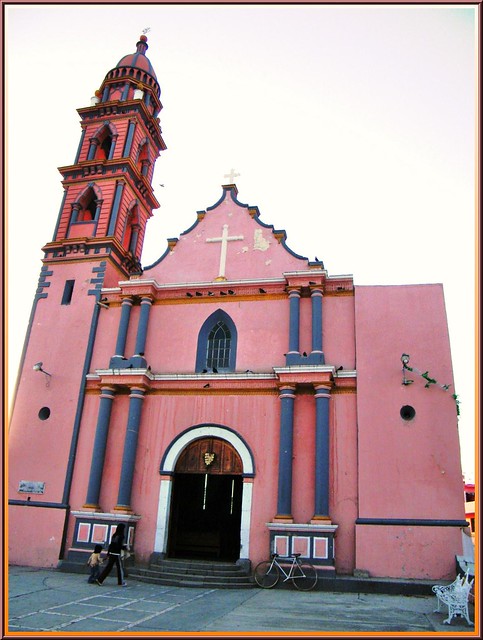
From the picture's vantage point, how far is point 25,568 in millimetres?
13742

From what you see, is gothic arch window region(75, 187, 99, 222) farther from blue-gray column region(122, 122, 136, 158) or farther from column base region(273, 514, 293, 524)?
column base region(273, 514, 293, 524)

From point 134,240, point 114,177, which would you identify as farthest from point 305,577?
point 114,177

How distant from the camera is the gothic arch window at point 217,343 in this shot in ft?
50.9

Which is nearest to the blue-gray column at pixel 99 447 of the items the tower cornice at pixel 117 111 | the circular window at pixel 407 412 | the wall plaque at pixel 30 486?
the wall plaque at pixel 30 486

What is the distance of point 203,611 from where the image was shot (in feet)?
28.0

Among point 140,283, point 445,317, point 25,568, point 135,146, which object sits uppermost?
point 135,146

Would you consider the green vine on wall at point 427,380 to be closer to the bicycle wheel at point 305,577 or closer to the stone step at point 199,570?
the bicycle wheel at point 305,577

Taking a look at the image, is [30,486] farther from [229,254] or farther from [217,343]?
[229,254]

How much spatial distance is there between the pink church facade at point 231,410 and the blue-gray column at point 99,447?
0.04 metres

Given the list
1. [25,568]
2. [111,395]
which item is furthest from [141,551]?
[111,395]

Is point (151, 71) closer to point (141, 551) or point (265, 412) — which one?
point (265, 412)

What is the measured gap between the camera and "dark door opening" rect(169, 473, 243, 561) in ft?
51.0

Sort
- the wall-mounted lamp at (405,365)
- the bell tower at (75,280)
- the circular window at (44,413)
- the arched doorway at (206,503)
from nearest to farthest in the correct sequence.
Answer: the wall-mounted lamp at (405,365) < the arched doorway at (206,503) < the bell tower at (75,280) < the circular window at (44,413)

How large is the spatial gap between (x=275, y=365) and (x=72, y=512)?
21.9ft
